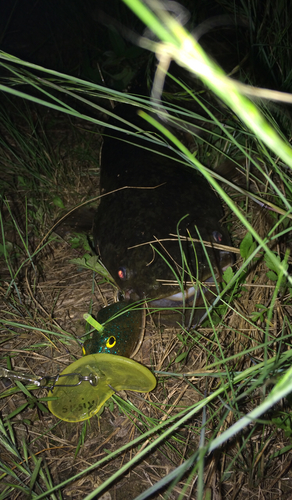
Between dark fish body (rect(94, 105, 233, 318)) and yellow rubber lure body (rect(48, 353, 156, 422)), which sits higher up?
dark fish body (rect(94, 105, 233, 318))

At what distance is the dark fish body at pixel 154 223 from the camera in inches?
67.1

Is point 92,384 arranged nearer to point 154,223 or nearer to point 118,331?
point 118,331

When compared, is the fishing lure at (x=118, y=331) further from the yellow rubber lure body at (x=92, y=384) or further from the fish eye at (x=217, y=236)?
the fish eye at (x=217, y=236)

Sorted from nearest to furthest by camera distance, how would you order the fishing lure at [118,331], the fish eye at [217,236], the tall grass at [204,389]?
the tall grass at [204,389] → the fishing lure at [118,331] → the fish eye at [217,236]

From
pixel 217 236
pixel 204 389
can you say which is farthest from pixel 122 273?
pixel 204 389

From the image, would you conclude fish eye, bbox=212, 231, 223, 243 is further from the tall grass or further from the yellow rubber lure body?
the yellow rubber lure body

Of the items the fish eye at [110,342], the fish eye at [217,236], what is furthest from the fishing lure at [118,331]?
the fish eye at [217,236]

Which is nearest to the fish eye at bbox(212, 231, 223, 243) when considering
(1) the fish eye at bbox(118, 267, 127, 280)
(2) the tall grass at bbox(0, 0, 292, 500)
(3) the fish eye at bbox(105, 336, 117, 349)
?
(2) the tall grass at bbox(0, 0, 292, 500)

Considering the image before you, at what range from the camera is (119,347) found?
1691 millimetres

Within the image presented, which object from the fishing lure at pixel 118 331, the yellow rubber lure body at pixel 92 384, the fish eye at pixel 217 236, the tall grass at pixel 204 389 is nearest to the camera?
the tall grass at pixel 204 389

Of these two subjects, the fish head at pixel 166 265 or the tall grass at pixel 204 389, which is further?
the fish head at pixel 166 265

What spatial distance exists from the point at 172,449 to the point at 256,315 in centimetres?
72

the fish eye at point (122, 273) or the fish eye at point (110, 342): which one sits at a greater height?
the fish eye at point (122, 273)

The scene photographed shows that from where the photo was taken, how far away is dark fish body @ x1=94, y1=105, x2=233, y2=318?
170 centimetres
